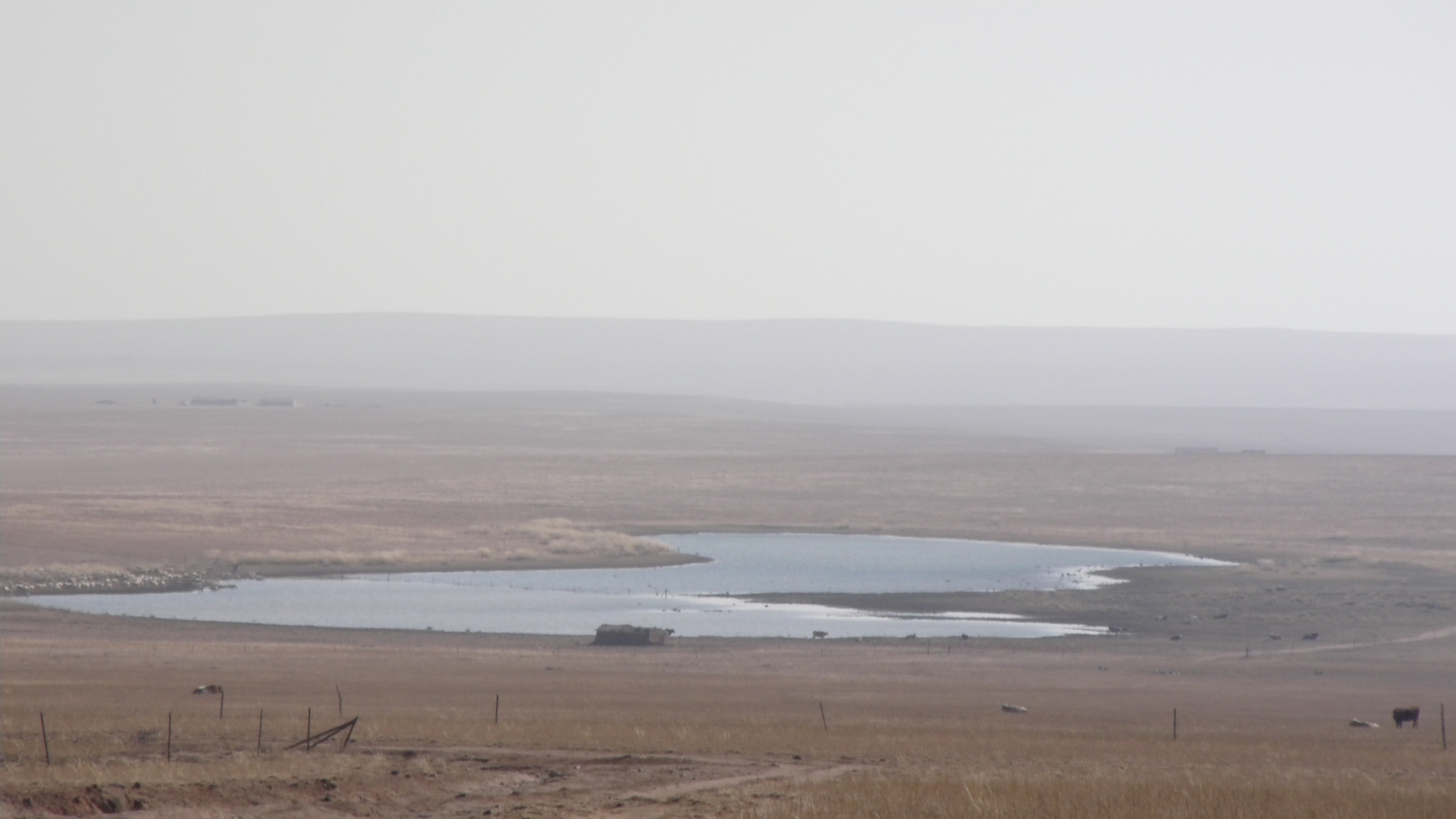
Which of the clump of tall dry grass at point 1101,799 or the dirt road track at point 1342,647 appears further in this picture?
the dirt road track at point 1342,647

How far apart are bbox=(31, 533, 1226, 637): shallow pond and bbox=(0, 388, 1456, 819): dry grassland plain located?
2.19 m

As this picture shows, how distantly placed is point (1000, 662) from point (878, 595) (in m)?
12.6

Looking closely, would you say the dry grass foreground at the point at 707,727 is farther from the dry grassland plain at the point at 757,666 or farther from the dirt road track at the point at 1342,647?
the dirt road track at the point at 1342,647

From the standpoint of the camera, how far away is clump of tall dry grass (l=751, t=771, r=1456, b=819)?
48.4ft

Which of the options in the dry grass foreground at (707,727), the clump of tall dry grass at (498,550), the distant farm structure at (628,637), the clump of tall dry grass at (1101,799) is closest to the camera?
the clump of tall dry grass at (1101,799)

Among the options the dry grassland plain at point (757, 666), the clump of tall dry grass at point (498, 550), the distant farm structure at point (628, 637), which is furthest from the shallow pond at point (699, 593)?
the distant farm structure at point (628, 637)

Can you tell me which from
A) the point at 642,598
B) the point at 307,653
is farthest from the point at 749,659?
the point at 642,598

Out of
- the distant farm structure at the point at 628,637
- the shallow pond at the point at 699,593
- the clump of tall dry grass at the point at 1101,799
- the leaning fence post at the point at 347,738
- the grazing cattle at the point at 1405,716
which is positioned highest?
the clump of tall dry grass at the point at 1101,799

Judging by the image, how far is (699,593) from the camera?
160ft

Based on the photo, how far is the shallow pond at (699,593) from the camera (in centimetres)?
4172

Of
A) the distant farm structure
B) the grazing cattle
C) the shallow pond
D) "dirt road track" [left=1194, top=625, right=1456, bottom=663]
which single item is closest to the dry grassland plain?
"dirt road track" [left=1194, top=625, right=1456, bottom=663]

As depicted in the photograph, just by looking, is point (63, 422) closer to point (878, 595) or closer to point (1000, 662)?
point (878, 595)

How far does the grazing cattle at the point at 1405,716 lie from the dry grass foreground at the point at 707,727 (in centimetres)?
96

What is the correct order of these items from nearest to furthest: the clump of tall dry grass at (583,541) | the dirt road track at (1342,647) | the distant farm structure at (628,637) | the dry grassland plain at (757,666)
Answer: the dry grassland plain at (757,666) < the distant farm structure at (628,637) < the dirt road track at (1342,647) < the clump of tall dry grass at (583,541)
